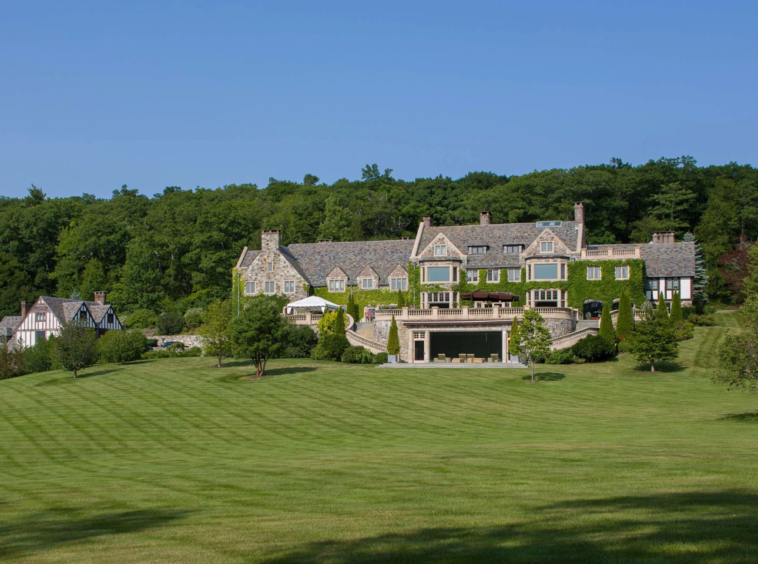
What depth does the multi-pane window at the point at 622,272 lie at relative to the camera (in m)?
69.1

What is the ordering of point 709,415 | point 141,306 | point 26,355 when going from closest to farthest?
point 709,415 < point 26,355 < point 141,306

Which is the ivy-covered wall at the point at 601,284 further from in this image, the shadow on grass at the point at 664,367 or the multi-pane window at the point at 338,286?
the multi-pane window at the point at 338,286

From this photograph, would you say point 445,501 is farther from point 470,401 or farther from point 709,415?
point 470,401

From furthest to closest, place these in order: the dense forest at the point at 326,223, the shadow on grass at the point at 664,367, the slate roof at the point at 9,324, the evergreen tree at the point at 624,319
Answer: the dense forest at the point at 326,223 < the slate roof at the point at 9,324 < the evergreen tree at the point at 624,319 < the shadow on grass at the point at 664,367

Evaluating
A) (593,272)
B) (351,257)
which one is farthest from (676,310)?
(351,257)

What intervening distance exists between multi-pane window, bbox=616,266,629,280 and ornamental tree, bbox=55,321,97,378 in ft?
143

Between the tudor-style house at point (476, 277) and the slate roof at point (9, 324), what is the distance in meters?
30.0

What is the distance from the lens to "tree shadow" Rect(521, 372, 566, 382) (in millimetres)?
50131

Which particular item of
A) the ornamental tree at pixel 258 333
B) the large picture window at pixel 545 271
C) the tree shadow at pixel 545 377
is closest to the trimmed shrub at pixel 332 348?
the ornamental tree at pixel 258 333

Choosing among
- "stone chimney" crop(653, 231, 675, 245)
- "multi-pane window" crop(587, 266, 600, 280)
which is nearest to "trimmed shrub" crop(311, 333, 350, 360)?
"multi-pane window" crop(587, 266, 600, 280)

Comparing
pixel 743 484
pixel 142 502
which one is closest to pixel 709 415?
pixel 743 484

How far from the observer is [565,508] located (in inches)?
559

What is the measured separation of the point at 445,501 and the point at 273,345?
122ft

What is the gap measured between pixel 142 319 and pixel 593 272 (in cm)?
4844
